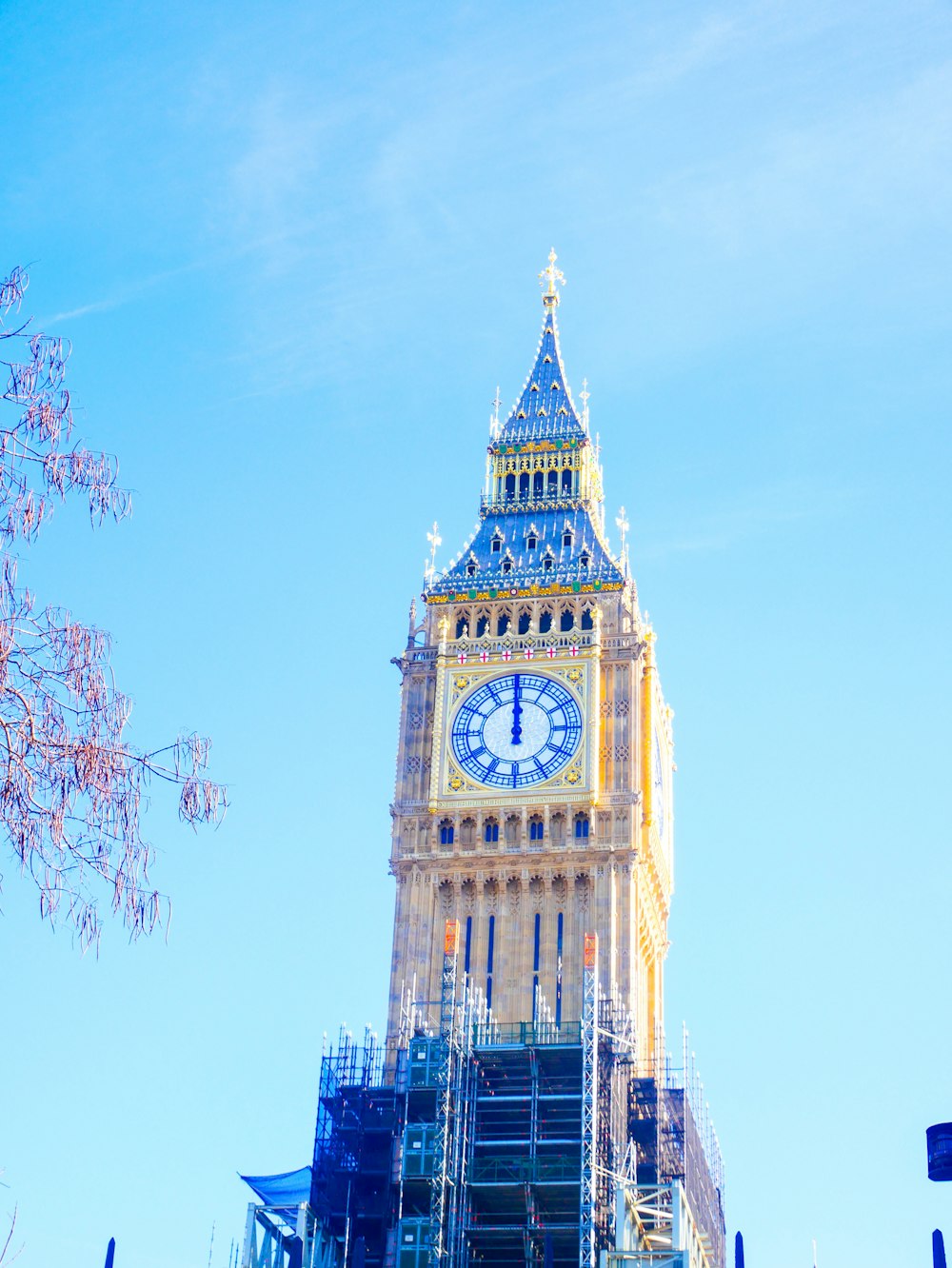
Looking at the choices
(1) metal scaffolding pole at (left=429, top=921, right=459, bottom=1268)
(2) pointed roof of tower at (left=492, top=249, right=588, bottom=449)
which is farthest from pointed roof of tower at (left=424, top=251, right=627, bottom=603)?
(1) metal scaffolding pole at (left=429, top=921, right=459, bottom=1268)

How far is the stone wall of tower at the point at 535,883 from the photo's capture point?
270 ft

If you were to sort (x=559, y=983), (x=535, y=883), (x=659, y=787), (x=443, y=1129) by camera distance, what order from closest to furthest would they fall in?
1. (x=443, y=1129)
2. (x=559, y=983)
3. (x=535, y=883)
4. (x=659, y=787)

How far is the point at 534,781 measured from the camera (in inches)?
3396

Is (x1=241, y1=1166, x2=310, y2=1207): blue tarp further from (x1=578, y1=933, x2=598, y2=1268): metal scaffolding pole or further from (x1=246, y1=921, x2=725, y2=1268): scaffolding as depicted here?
(x1=578, y1=933, x2=598, y2=1268): metal scaffolding pole

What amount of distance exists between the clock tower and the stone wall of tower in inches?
2.9

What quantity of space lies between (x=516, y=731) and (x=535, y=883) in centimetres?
680

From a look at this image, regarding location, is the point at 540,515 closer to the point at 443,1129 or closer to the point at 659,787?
the point at 659,787

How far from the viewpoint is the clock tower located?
83000 millimetres

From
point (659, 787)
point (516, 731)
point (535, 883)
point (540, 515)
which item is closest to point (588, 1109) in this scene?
point (535, 883)

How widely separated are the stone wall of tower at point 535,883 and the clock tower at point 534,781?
0.25 feet

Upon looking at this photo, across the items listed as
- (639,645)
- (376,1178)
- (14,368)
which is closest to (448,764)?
(639,645)

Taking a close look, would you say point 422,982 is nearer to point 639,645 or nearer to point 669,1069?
point 669,1069

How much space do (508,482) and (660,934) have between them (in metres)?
22.6

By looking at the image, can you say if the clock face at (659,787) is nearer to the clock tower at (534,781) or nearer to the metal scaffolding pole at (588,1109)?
the clock tower at (534,781)
